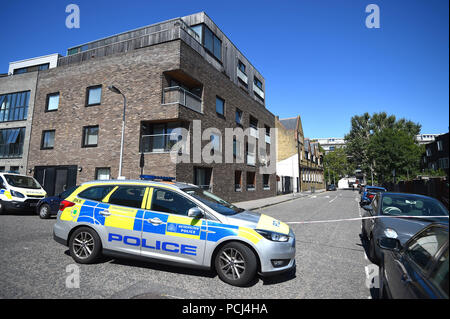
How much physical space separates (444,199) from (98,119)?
20.9 m

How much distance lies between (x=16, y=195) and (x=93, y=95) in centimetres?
877

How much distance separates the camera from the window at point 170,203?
4.16 m

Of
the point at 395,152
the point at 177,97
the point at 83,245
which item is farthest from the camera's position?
the point at 395,152

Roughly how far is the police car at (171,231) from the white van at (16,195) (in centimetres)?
839

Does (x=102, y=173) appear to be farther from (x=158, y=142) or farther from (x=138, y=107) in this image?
(x=138, y=107)

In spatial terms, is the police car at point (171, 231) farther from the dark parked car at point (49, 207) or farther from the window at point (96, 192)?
the dark parked car at point (49, 207)

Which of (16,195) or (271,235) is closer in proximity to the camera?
(271,235)

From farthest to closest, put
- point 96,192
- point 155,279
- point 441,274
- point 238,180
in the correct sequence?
point 238,180 < point 96,192 < point 155,279 < point 441,274

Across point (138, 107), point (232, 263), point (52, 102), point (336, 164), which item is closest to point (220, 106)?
point (138, 107)

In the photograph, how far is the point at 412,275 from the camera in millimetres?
1969

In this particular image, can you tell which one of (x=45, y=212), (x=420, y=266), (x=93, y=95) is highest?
(x=93, y=95)

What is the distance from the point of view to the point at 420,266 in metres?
2.06

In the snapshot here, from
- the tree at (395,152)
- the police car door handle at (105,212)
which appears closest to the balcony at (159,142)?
the police car door handle at (105,212)

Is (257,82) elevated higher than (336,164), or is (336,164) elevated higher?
(257,82)
